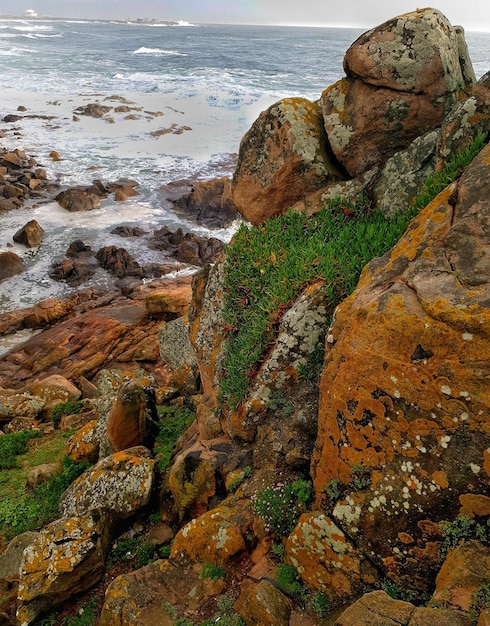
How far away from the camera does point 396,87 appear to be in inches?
321

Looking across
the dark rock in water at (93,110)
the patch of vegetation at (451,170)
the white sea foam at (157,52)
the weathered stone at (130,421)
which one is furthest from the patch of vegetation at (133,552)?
the white sea foam at (157,52)

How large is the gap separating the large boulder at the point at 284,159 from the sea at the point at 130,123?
51.1 ft

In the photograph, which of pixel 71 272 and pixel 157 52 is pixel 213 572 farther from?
pixel 157 52

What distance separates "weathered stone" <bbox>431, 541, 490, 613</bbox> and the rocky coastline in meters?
0.01

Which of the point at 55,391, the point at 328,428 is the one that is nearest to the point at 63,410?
the point at 55,391

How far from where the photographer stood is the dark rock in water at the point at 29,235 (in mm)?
25383

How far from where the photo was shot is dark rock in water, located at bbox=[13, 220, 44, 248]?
Answer: 25.4 meters

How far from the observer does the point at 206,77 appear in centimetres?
7488

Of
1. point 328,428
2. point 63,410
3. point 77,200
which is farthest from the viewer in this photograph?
point 77,200

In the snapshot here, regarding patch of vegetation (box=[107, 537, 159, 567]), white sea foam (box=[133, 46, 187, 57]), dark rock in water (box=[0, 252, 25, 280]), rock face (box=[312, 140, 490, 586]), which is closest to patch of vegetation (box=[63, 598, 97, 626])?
patch of vegetation (box=[107, 537, 159, 567])

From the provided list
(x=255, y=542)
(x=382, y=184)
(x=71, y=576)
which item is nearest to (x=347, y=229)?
(x=382, y=184)

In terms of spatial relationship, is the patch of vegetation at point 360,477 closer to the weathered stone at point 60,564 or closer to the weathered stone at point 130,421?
the weathered stone at point 60,564

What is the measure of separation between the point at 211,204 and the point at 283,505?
1109 inches

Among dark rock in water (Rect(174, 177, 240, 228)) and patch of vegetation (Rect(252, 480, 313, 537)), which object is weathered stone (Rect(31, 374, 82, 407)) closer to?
patch of vegetation (Rect(252, 480, 313, 537))
